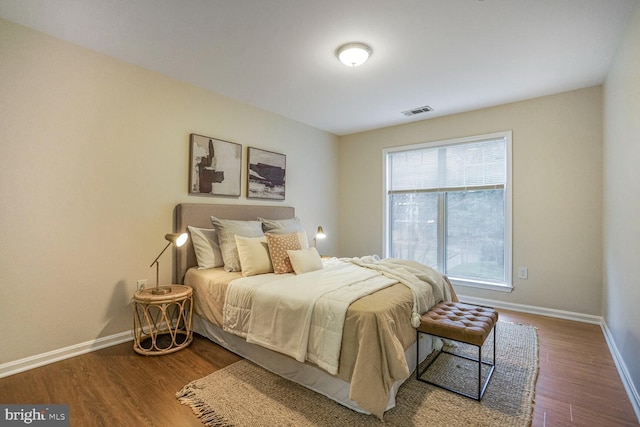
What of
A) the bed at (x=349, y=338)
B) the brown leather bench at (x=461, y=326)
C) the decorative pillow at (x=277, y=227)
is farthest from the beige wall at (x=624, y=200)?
the decorative pillow at (x=277, y=227)

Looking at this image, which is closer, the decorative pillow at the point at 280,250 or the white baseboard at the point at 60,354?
the white baseboard at the point at 60,354

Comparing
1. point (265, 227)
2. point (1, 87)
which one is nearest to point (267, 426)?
point (265, 227)

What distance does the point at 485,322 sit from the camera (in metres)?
2.00

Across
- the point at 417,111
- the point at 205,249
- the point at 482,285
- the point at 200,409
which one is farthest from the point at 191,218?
the point at 482,285

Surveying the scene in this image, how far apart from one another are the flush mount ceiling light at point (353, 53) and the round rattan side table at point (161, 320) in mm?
2370

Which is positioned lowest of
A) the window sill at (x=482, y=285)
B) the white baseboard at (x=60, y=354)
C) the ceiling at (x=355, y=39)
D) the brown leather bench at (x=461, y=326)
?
the white baseboard at (x=60, y=354)

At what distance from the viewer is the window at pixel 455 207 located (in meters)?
3.75

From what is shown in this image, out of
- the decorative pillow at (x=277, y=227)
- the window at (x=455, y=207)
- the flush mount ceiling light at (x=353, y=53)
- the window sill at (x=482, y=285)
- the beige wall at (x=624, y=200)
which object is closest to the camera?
the beige wall at (x=624, y=200)

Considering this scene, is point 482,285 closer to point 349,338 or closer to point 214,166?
point 349,338

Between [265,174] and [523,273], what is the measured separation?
334 centimetres

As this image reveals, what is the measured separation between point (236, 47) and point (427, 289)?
8.05 feet

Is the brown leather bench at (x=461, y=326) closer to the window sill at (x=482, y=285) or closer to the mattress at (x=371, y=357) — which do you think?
the mattress at (x=371, y=357)

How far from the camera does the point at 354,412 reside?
173cm

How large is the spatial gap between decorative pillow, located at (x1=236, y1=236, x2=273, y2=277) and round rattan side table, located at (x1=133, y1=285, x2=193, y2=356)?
0.52 m
